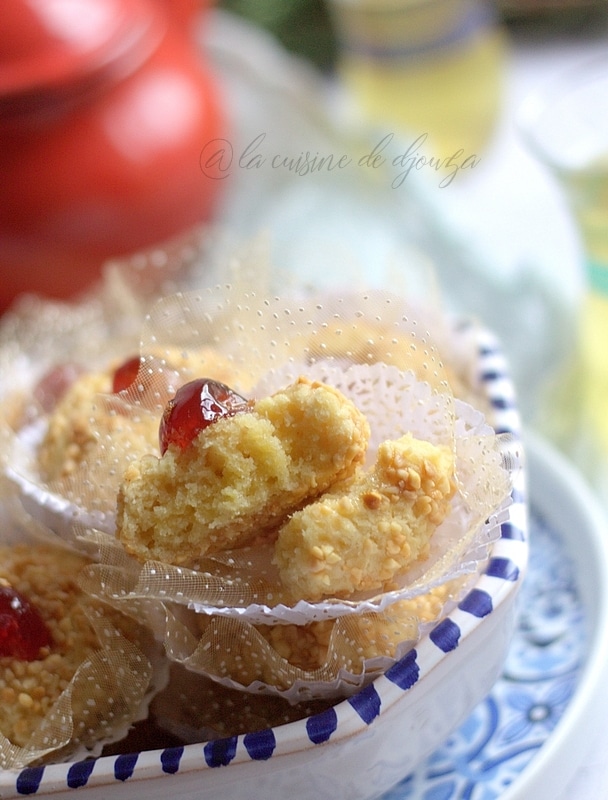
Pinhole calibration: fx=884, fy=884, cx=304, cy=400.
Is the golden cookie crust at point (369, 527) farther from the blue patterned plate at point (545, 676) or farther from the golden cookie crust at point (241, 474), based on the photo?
the blue patterned plate at point (545, 676)

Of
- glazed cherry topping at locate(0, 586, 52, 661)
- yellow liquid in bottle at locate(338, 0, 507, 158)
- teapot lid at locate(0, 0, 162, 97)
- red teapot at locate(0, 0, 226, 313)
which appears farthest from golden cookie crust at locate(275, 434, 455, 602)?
yellow liquid in bottle at locate(338, 0, 507, 158)

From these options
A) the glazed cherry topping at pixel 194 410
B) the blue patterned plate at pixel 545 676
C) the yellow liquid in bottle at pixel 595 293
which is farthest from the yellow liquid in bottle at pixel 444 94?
the glazed cherry topping at pixel 194 410

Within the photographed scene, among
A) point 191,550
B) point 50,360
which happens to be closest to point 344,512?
point 191,550

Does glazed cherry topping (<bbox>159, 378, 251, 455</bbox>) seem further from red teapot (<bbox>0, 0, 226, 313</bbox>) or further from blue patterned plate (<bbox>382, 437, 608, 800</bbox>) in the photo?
red teapot (<bbox>0, 0, 226, 313</bbox>)

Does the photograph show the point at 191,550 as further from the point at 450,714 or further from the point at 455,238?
the point at 455,238

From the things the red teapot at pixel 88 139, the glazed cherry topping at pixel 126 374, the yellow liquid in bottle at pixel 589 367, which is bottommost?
the red teapot at pixel 88 139

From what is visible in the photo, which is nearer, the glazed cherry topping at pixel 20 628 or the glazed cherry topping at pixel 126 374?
the glazed cherry topping at pixel 20 628

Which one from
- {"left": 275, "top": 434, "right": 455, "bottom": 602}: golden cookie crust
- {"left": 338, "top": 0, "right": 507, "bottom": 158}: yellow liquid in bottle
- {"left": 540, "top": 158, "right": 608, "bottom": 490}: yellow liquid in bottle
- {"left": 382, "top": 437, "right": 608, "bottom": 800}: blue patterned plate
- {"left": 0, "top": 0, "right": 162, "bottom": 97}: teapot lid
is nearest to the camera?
{"left": 275, "top": 434, "right": 455, "bottom": 602}: golden cookie crust

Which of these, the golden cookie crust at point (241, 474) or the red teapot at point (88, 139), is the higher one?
the golden cookie crust at point (241, 474)
